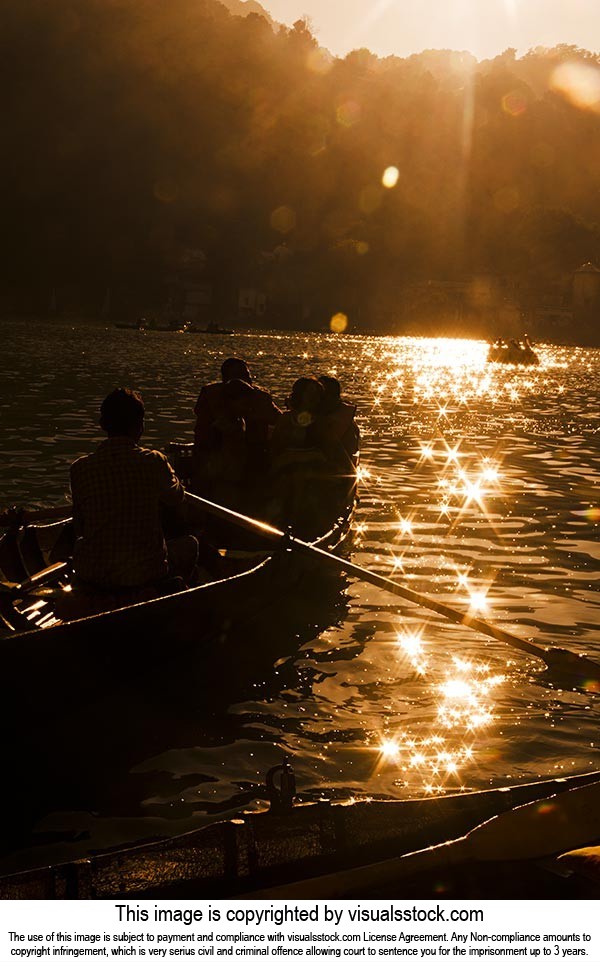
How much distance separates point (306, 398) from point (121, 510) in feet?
19.7

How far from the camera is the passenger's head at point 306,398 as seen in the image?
546 inches

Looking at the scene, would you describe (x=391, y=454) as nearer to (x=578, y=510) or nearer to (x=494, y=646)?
(x=578, y=510)

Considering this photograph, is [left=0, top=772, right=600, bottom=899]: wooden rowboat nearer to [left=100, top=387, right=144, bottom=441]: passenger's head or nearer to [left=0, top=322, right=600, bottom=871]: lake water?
[left=0, top=322, right=600, bottom=871]: lake water

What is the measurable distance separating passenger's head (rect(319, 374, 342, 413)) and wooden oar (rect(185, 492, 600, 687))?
4571 millimetres

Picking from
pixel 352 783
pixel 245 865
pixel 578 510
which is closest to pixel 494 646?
pixel 352 783

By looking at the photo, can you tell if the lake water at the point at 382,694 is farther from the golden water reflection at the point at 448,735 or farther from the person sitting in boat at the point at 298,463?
the person sitting in boat at the point at 298,463

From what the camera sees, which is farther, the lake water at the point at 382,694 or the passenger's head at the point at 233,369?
the passenger's head at the point at 233,369

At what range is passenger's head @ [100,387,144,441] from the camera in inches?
316

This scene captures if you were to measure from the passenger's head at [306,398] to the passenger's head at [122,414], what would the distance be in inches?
226

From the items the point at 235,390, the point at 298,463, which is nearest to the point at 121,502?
the point at 235,390

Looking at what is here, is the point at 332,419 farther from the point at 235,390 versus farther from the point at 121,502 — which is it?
the point at 121,502

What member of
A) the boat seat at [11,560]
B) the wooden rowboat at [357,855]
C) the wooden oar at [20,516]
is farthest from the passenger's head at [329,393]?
the wooden rowboat at [357,855]
